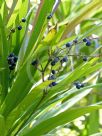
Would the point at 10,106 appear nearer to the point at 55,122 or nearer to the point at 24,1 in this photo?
the point at 55,122

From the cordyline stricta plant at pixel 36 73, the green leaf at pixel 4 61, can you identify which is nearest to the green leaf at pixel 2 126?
the cordyline stricta plant at pixel 36 73

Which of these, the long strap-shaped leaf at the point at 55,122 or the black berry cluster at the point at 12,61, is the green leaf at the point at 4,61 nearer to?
the black berry cluster at the point at 12,61

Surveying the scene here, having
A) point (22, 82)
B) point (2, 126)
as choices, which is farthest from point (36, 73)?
point (2, 126)

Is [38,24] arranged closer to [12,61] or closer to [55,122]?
[12,61]

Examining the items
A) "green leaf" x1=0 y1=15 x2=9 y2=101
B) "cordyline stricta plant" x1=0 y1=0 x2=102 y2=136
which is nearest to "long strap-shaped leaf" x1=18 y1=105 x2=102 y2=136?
"cordyline stricta plant" x1=0 y1=0 x2=102 y2=136

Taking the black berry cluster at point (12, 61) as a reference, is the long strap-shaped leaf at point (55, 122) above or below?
below

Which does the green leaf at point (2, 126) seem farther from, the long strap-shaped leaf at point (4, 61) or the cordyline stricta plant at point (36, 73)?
the long strap-shaped leaf at point (4, 61)

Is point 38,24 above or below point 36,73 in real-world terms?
above

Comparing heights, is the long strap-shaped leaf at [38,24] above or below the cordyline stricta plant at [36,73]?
above

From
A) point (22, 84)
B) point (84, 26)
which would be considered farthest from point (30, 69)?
point (84, 26)

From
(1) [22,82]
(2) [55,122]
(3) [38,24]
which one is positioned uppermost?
(3) [38,24]

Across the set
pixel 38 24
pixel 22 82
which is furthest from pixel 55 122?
pixel 38 24

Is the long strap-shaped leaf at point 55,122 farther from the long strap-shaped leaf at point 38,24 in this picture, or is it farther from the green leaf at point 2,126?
the long strap-shaped leaf at point 38,24

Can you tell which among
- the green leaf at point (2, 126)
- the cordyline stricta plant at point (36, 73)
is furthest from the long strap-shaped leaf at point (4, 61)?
the green leaf at point (2, 126)
